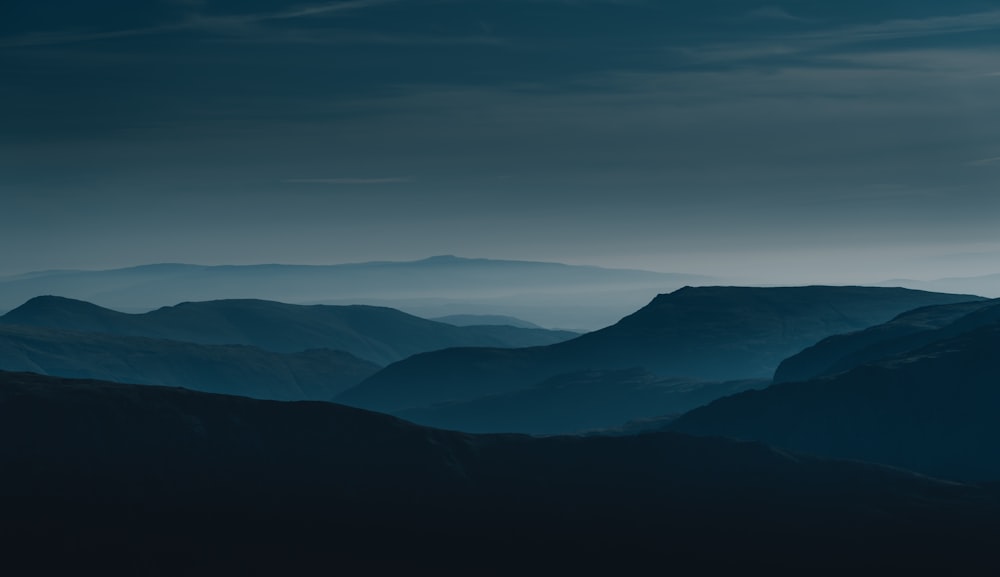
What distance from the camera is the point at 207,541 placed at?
184000 mm

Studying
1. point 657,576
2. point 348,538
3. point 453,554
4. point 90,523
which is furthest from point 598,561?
point 90,523

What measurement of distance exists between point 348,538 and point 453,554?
1718 cm

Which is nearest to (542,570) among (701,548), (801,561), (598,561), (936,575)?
(598,561)

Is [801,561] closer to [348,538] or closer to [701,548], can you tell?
[701,548]

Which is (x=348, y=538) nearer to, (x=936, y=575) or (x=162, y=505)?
(x=162, y=505)

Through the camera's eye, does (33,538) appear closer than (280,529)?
Yes

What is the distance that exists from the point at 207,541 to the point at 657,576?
65818 millimetres

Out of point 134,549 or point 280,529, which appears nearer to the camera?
point 134,549

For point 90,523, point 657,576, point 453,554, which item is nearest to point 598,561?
point 657,576

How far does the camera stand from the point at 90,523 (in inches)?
7367

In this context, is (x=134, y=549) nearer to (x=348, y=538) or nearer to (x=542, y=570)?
(x=348, y=538)

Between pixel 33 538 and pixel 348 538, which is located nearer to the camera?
pixel 33 538

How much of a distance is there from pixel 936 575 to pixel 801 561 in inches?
773

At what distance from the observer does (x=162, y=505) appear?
654 feet
